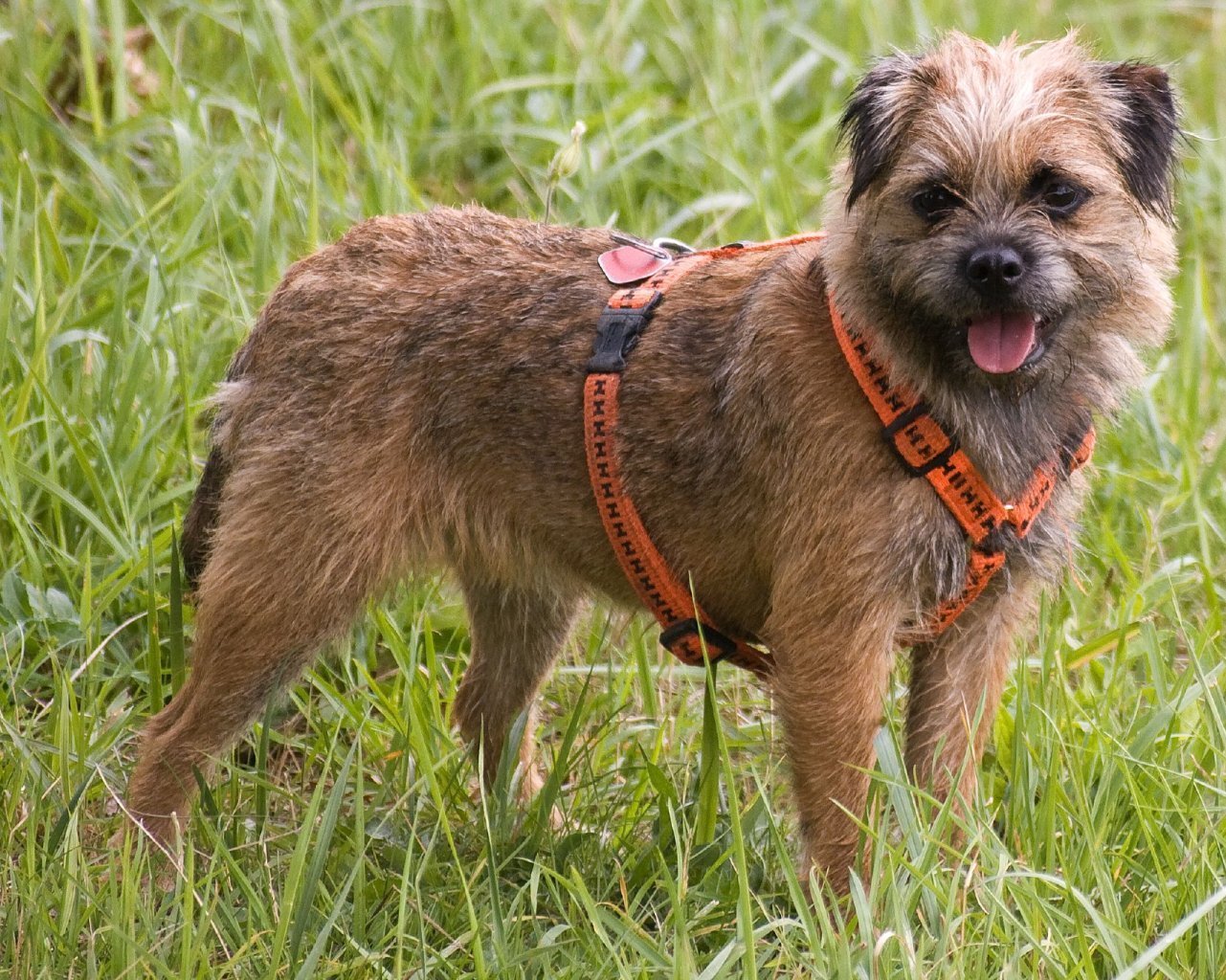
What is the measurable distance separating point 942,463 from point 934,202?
53 centimetres

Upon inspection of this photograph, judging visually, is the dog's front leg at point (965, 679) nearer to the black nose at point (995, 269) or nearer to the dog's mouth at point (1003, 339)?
the dog's mouth at point (1003, 339)

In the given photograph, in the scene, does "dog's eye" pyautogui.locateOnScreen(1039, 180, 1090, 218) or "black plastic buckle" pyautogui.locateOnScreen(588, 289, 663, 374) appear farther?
"black plastic buckle" pyautogui.locateOnScreen(588, 289, 663, 374)

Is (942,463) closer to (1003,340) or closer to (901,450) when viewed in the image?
(901,450)

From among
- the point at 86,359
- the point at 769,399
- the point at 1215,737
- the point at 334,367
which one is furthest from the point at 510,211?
the point at 1215,737

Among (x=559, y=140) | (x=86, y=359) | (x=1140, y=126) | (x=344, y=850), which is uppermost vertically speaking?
(x=1140, y=126)

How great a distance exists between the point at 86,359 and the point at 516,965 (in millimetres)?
2585

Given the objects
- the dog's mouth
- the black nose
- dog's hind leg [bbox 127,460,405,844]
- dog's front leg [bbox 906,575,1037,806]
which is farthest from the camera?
dog's hind leg [bbox 127,460,405,844]

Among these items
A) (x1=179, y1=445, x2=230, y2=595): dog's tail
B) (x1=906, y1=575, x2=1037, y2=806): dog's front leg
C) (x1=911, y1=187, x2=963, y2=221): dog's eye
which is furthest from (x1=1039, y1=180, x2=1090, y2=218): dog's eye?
(x1=179, y1=445, x2=230, y2=595): dog's tail

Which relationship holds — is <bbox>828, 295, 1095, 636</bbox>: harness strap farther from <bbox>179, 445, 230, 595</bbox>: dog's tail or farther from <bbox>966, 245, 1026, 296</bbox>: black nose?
<bbox>179, 445, 230, 595</bbox>: dog's tail

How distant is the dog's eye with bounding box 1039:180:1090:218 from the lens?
339 cm

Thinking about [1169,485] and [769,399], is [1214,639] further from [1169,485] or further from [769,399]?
[769,399]

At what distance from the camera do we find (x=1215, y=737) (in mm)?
3842

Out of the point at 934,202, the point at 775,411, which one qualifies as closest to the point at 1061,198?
the point at 934,202

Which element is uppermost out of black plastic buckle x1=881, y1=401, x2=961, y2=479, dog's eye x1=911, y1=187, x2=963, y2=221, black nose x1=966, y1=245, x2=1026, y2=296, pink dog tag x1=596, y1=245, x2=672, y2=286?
dog's eye x1=911, y1=187, x2=963, y2=221
